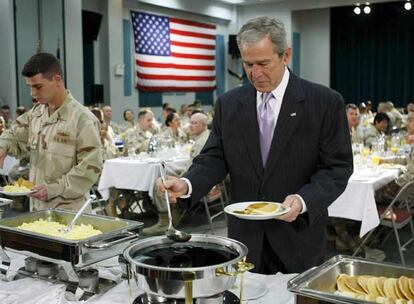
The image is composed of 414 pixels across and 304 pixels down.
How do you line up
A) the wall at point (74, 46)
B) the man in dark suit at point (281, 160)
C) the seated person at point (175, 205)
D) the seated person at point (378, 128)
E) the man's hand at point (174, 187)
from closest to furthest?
the man's hand at point (174, 187), the man in dark suit at point (281, 160), the seated person at point (175, 205), the seated person at point (378, 128), the wall at point (74, 46)

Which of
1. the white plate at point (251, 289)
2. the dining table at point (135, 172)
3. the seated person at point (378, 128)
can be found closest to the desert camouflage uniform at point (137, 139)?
the dining table at point (135, 172)

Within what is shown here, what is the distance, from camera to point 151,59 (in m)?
11.7

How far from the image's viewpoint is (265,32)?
1601 mm

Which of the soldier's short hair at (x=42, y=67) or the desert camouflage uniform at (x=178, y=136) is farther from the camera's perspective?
the desert camouflage uniform at (x=178, y=136)

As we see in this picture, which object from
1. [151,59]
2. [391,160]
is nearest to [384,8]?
[151,59]

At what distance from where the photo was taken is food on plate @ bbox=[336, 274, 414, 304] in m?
1.25

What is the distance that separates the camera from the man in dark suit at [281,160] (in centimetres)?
172

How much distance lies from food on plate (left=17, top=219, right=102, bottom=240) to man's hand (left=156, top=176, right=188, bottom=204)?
0.87ft

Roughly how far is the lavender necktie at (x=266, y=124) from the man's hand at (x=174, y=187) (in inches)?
11.4

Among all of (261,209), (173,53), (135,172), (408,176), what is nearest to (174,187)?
(261,209)

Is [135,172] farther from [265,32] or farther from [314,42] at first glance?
[314,42]

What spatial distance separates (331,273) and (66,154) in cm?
137

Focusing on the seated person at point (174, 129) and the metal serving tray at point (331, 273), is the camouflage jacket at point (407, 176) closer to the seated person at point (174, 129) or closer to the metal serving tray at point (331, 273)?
the metal serving tray at point (331, 273)

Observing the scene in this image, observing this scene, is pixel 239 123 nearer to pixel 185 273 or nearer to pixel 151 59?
pixel 185 273
